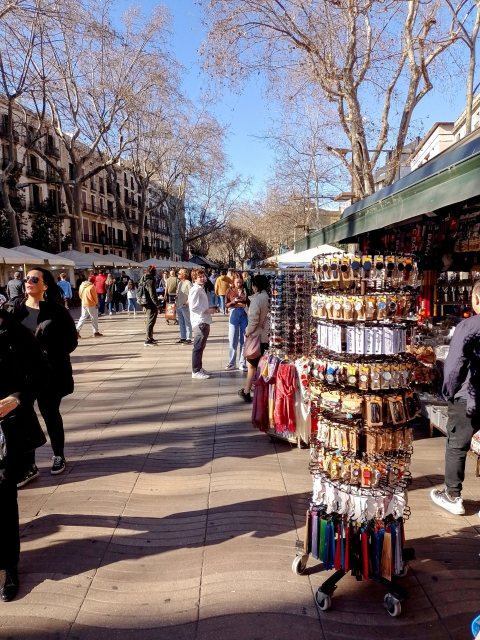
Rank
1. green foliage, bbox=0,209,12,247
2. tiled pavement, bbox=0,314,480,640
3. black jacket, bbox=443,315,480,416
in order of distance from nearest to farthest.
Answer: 1. tiled pavement, bbox=0,314,480,640
2. black jacket, bbox=443,315,480,416
3. green foliage, bbox=0,209,12,247

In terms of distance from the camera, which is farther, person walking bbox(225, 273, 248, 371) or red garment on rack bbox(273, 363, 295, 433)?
person walking bbox(225, 273, 248, 371)

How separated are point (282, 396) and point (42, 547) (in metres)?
2.44

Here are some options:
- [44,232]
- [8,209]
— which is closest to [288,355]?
[8,209]

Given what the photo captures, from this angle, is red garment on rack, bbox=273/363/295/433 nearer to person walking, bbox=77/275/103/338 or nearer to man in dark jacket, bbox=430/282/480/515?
man in dark jacket, bbox=430/282/480/515

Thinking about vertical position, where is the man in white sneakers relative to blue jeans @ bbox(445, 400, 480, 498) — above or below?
above

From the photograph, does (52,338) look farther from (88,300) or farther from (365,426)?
(88,300)

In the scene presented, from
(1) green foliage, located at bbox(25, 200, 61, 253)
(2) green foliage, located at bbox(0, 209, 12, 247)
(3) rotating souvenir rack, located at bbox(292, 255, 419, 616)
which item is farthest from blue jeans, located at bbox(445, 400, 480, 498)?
(1) green foliage, located at bbox(25, 200, 61, 253)

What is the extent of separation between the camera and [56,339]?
4043 millimetres

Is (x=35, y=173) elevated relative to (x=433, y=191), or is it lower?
elevated

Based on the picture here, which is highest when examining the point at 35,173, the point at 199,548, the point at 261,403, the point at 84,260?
the point at 35,173

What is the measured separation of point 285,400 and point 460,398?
1810 millimetres

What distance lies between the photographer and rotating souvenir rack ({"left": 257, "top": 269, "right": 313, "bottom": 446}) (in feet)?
15.4

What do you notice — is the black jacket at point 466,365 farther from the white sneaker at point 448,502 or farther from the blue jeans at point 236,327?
the blue jeans at point 236,327

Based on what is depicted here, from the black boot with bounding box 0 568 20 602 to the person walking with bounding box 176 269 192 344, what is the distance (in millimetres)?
8559
